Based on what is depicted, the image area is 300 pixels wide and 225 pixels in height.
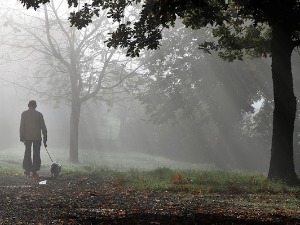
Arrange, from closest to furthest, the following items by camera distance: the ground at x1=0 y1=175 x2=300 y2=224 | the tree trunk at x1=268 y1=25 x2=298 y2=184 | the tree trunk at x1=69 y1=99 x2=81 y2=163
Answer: the ground at x1=0 y1=175 x2=300 y2=224
the tree trunk at x1=268 y1=25 x2=298 y2=184
the tree trunk at x1=69 y1=99 x2=81 y2=163

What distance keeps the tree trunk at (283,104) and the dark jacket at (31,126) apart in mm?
7420

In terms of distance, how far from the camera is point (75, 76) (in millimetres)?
26578

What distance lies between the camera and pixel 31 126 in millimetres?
13992

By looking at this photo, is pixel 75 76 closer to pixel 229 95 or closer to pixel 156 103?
pixel 156 103

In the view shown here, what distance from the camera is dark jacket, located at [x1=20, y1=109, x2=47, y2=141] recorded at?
13.9m

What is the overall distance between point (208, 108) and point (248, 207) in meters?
26.5

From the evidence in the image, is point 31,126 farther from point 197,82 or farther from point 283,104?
point 197,82

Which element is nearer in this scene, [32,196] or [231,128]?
[32,196]

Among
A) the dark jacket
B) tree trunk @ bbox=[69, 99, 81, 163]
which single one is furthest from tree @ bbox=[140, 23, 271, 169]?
the dark jacket

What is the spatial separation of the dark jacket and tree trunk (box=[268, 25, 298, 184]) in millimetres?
7420

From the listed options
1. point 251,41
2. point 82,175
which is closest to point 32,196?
point 82,175

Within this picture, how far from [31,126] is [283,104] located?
8063 millimetres

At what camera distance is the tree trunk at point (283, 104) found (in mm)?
12125

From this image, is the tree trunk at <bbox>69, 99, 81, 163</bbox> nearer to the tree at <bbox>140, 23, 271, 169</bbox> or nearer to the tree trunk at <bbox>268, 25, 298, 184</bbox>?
the tree at <bbox>140, 23, 271, 169</bbox>
